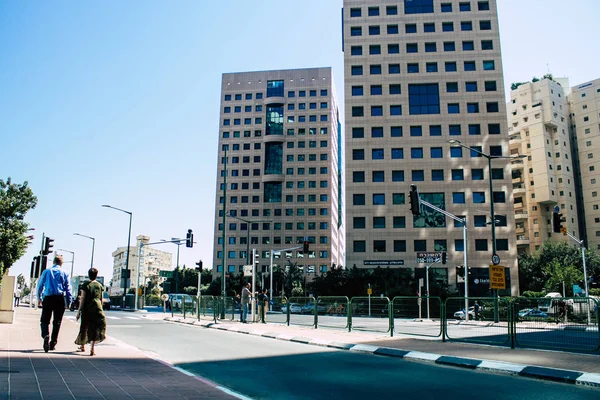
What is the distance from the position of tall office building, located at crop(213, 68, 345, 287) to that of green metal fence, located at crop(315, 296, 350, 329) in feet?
267

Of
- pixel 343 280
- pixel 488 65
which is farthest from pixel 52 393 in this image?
pixel 488 65

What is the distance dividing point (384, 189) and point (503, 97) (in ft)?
64.2

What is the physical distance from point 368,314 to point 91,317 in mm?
10501

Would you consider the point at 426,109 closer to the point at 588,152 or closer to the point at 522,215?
the point at 522,215

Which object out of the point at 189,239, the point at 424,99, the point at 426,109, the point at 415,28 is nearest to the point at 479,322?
the point at 189,239

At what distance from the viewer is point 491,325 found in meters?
12.8

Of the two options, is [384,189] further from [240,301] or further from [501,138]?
[240,301]

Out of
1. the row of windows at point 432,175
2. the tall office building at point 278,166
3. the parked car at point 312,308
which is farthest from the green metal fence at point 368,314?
the tall office building at point 278,166

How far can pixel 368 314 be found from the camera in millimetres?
17281

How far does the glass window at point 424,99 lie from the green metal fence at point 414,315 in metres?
52.0

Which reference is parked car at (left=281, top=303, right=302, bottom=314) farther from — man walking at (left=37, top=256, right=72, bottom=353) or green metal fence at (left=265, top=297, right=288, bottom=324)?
man walking at (left=37, top=256, right=72, bottom=353)

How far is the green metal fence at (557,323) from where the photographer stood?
10.4 metres

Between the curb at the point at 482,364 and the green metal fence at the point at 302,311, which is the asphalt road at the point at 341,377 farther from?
the green metal fence at the point at 302,311

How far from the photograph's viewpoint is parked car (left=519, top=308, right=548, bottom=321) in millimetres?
Result: 11344
